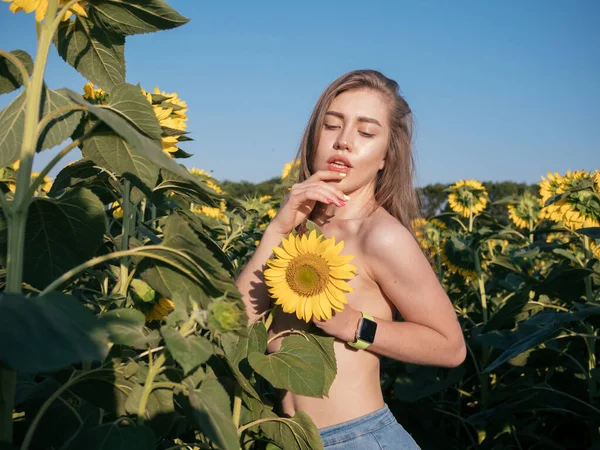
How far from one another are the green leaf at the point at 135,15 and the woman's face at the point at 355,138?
0.87 metres

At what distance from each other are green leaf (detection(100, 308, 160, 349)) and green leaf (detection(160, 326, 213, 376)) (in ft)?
0.14

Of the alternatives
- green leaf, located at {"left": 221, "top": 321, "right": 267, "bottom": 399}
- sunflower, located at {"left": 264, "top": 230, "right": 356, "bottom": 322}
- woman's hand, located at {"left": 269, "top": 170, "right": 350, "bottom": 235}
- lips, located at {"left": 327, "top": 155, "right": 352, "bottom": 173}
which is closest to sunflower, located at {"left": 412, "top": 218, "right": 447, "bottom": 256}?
lips, located at {"left": 327, "top": 155, "right": 352, "bottom": 173}

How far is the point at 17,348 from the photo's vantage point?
24.2 inches

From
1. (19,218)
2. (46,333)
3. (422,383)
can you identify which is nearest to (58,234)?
(19,218)

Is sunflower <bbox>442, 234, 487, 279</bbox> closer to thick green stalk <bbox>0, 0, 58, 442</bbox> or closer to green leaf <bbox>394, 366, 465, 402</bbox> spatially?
green leaf <bbox>394, 366, 465, 402</bbox>

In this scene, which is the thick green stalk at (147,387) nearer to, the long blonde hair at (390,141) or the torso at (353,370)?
the torso at (353,370)

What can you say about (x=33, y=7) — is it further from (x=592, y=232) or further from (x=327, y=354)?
(x=592, y=232)

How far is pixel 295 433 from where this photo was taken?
1204 millimetres

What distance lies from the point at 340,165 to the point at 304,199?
0.29 m

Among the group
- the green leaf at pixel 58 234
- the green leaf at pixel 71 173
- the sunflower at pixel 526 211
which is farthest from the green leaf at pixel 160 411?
the sunflower at pixel 526 211

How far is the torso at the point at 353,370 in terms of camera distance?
1616 mm

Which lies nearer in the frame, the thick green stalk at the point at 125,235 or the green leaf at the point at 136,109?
the green leaf at the point at 136,109

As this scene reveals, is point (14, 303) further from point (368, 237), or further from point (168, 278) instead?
point (368, 237)

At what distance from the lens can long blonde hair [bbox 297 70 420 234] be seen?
1958 mm
